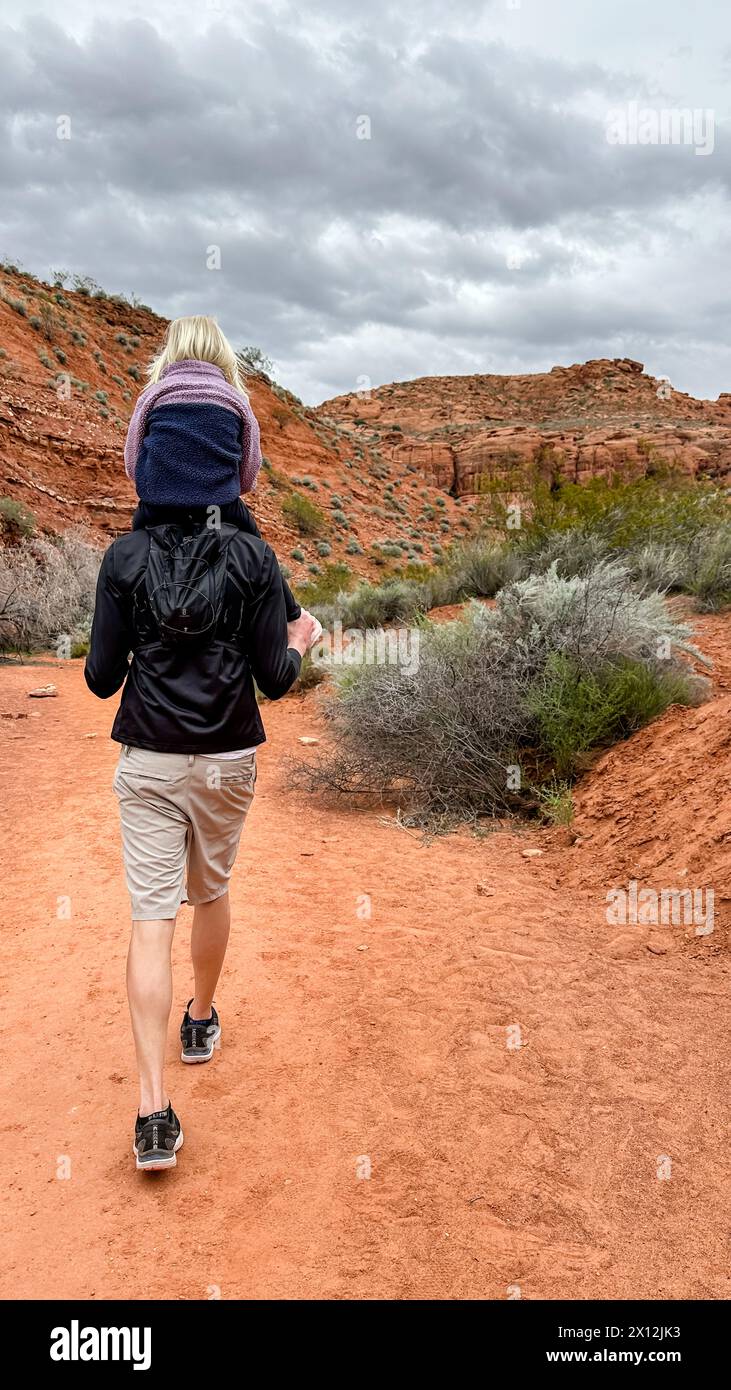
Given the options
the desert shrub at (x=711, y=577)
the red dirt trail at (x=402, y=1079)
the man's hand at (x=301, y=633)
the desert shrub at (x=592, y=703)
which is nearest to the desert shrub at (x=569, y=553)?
the desert shrub at (x=711, y=577)

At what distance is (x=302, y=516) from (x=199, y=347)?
896 inches

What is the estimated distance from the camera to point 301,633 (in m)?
2.51

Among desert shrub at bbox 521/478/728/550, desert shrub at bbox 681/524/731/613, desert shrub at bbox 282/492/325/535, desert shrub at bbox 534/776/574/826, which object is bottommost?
desert shrub at bbox 534/776/574/826

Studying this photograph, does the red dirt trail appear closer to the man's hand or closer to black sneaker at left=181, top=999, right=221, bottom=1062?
black sneaker at left=181, top=999, right=221, bottom=1062

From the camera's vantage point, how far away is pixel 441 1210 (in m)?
2.23

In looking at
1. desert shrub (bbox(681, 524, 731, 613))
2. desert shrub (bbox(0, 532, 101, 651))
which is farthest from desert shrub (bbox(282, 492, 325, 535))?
desert shrub (bbox(681, 524, 731, 613))

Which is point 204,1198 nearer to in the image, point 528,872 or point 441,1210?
point 441,1210

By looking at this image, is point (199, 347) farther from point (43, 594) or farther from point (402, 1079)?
point (43, 594)

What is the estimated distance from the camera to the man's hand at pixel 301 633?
249 cm

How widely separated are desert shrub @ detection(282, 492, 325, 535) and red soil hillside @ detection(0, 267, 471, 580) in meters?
0.24

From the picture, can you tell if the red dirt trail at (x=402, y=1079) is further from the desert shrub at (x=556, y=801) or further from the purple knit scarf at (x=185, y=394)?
the purple knit scarf at (x=185, y=394)

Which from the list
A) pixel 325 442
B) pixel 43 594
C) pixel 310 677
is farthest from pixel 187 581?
pixel 325 442

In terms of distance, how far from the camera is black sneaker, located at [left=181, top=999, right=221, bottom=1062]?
9.59 ft
